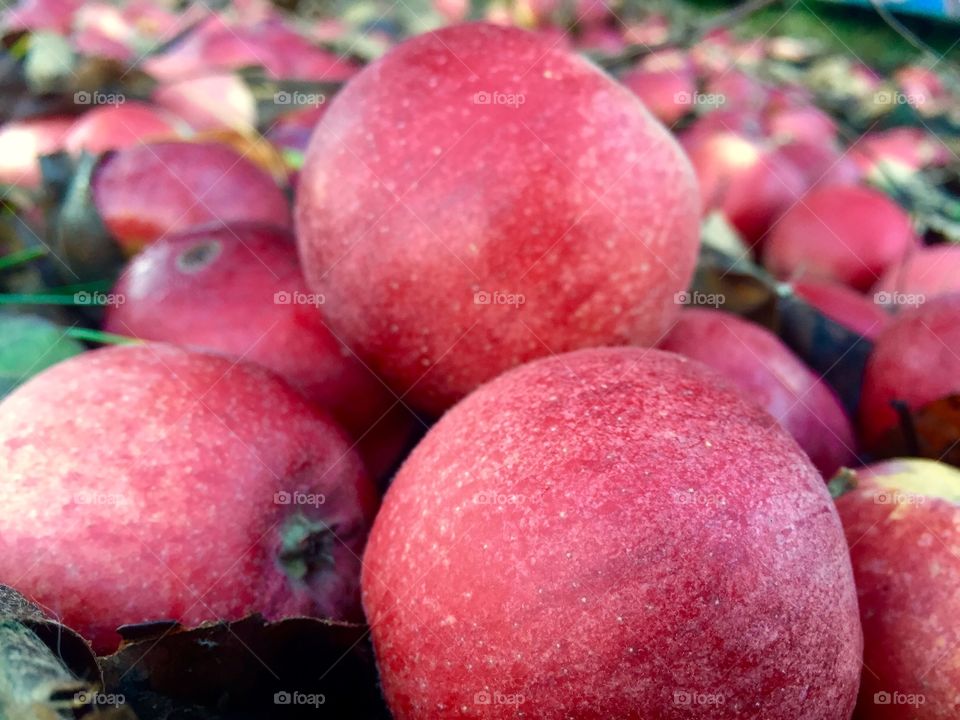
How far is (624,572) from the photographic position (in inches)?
31.0

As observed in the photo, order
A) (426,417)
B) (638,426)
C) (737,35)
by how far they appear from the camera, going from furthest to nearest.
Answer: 1. (737,35)
2. (426,417)
3. (638,426)

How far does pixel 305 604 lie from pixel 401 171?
615 mm

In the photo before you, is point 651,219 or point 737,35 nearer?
point 651,219

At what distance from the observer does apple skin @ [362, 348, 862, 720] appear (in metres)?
0.78

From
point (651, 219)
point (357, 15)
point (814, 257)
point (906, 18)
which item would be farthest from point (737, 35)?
point (651, 219)

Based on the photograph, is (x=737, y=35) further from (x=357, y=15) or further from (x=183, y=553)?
(x=183, y=553)

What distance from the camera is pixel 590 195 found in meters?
1.18
